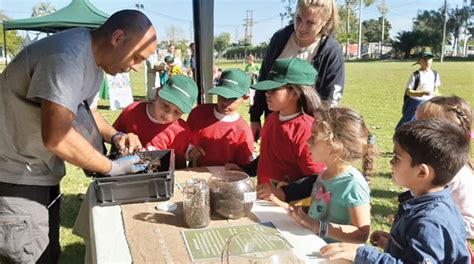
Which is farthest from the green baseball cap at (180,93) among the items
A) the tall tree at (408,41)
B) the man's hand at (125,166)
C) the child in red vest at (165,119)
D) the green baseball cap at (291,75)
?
the tall tree at (408,41)

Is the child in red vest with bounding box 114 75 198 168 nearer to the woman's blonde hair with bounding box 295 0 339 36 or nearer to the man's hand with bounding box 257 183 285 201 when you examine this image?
the man's hand with bounding box 257 183 285 201

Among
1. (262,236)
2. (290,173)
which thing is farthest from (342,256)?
(290,173)

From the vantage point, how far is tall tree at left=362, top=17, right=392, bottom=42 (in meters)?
74.5

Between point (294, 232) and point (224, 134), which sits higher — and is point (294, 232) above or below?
below

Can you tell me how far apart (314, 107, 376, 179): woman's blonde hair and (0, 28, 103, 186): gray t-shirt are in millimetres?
999

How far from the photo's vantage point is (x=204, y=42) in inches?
160

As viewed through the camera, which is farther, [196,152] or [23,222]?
[196,152]

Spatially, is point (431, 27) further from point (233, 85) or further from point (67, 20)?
point (233, 85)

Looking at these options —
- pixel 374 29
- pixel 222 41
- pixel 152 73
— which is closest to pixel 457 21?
pixel 374 29

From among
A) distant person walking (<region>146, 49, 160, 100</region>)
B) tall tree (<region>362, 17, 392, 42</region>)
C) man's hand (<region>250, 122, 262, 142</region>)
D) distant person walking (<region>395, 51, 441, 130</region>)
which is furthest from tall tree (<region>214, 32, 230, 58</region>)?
man's hand (<region>250, 122, 262, 142</region>)

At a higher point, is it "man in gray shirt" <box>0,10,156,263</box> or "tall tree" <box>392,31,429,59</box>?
"tall tree" <box>392,31,429,59</box>

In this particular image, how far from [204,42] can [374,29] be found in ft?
261

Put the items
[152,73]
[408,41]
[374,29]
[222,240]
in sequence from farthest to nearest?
[374,29] < [408,41] < [152,73] < [222,240]

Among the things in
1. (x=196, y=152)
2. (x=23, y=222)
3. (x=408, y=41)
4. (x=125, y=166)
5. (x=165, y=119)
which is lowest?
(x=23, y=222)
